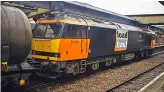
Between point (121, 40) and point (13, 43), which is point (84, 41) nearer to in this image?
point (121, 40)

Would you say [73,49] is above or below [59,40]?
below

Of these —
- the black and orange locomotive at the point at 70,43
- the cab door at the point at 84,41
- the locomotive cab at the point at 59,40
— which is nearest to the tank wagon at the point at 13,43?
the black and orange locomotive at the point at 70,43

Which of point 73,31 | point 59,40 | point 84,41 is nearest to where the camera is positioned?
point 59,40

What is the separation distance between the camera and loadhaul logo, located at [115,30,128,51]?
17953 mm

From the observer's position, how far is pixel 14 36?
8.06 metres

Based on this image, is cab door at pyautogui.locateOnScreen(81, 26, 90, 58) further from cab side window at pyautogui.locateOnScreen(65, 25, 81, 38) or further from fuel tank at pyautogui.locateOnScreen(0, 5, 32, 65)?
fuel tank at pyautogui.locateOnScreen(0, 5, 32, 65)

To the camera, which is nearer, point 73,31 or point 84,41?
point 73,31

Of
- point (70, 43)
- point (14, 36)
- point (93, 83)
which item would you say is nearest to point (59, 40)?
point (70, 43)

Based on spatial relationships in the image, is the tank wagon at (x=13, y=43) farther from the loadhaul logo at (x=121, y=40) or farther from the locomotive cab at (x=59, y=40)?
the loadhaul logo at (x=121, y=40)

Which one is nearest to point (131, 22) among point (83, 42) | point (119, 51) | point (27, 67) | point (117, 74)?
point (119, 51)

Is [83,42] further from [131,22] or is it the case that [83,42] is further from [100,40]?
[131,22]

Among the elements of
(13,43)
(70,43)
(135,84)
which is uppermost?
(13,43)

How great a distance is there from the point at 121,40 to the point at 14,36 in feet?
38.1

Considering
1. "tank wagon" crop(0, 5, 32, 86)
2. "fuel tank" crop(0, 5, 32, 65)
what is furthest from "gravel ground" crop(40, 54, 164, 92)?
"fuel tank" crop(0, 5, 32, 65)
